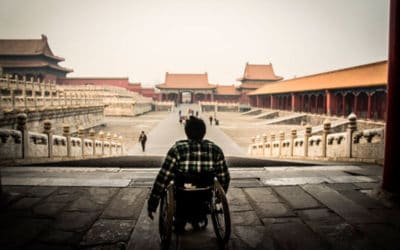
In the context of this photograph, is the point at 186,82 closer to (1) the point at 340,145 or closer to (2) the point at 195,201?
(1) the point at 340,145

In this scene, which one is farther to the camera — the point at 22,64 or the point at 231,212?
the point at 22,64

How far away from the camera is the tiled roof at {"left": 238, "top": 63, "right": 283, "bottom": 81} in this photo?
56956mm

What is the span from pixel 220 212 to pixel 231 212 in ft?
2.61

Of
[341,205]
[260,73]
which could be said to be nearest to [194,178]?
[341,205]

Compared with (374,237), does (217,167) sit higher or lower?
higher

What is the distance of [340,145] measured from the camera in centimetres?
885

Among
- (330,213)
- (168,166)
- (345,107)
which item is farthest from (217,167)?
(345,107)

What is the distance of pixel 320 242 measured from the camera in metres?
2.53

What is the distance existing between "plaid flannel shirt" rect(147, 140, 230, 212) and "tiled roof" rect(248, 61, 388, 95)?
1845cm

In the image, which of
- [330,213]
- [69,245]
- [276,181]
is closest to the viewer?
[69,245]

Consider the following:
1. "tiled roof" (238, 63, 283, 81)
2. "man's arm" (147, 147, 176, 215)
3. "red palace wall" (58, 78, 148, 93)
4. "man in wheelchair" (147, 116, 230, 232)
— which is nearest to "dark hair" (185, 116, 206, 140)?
"man in wheelchair" (147, 116, 230, 232)

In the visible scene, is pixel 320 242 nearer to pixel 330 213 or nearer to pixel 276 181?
pixel 330 213

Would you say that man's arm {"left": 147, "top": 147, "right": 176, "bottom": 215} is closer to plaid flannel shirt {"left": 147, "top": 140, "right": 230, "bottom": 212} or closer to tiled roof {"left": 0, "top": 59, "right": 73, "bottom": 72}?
plaid flannel shirt {"left": 147, "top": 140, "right": 230, "bottom": 212}

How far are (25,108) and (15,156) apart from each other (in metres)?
6.41
